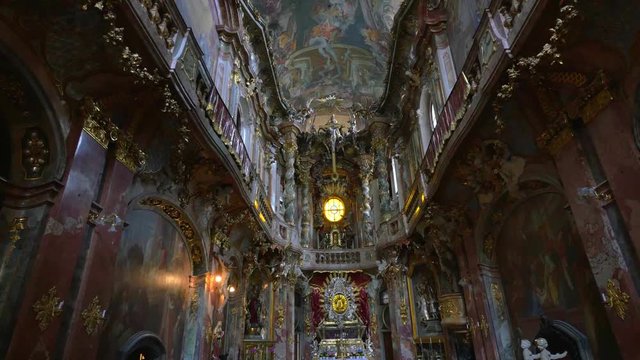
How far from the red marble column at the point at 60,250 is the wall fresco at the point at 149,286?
5.59 feet

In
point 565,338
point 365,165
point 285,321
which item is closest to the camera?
point 565,338

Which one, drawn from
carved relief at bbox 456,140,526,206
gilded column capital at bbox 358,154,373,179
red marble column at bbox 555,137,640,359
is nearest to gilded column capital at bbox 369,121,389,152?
gilded column capital at bbox 358,154,373,179

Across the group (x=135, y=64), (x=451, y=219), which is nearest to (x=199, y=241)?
(x=135, y=64)

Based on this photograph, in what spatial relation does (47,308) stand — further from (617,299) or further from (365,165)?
(365,165)

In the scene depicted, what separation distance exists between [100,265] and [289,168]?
515 inches

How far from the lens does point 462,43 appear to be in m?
11.0

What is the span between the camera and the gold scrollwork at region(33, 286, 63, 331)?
5.02 meters

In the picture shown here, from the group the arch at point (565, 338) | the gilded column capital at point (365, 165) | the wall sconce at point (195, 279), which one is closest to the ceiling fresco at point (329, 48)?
the gilded column capital at point (365, 165)

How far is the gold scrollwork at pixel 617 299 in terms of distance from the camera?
5605 millimetres

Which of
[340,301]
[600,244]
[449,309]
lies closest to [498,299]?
[449,309]

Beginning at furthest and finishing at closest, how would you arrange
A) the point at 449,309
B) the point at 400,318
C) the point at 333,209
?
1. the point at 333,209
2. the point at 400,318
3. the point at 449,309

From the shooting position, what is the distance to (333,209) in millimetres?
21875

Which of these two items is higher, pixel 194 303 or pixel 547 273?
pixel 547 273

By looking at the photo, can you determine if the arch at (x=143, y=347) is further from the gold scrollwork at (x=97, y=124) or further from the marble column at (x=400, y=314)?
the marble column at (x=400, y=314)
